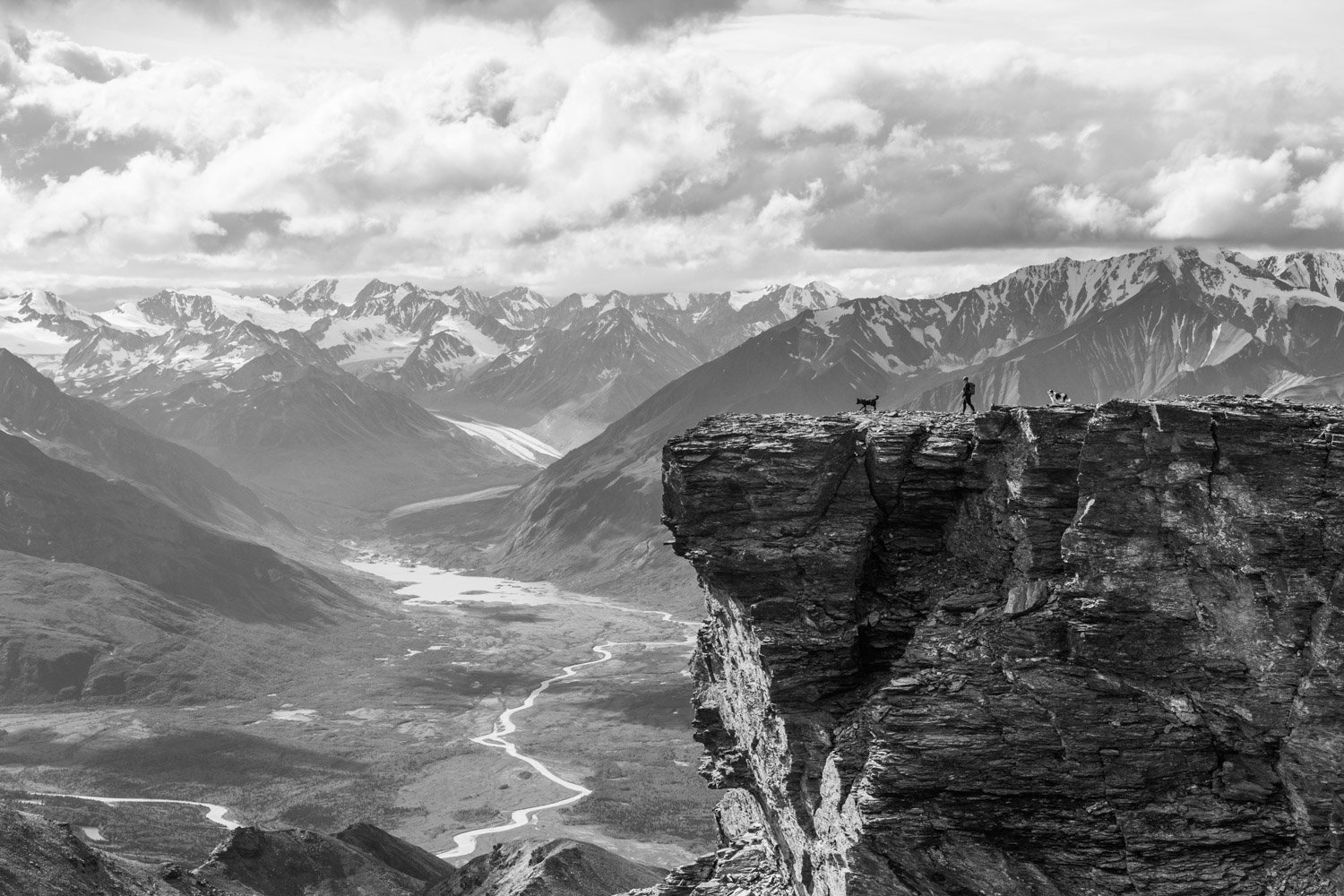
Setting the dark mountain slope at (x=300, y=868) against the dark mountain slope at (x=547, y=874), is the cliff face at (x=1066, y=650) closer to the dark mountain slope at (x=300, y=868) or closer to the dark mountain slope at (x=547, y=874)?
the dark mountain slope at (x=547, y=874)

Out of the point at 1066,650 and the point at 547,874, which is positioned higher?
the point at 1066,650

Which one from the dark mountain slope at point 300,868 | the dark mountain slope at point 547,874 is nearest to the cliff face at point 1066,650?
the dark mountain slope at point 547,874

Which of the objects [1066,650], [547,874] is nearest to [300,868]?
[547,874]

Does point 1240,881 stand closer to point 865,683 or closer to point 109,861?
point 865,683

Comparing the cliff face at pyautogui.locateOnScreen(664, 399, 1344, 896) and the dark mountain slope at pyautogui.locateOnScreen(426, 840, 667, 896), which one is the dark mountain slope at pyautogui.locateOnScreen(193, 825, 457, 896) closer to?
the dark mountain slope at pyautogui.locateOnScreen(426, 840, 667, 896)

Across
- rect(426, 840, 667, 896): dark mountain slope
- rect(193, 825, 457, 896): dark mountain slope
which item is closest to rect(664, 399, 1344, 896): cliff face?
rect(426, 840, 667, 896): dark mountain slope

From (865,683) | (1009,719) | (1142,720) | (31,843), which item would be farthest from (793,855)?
(31,843)

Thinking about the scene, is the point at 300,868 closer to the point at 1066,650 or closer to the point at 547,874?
the point at 547,874

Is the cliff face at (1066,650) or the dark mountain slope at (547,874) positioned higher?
the cliff face at (1066,650)
